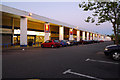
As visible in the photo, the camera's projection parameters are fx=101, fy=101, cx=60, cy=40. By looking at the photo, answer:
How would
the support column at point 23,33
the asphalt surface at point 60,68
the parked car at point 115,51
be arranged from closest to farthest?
the asphalt surface at point 60,68
the parked car at point 115,51
the support column at point 23,33

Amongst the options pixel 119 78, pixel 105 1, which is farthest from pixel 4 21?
pixel 119 78

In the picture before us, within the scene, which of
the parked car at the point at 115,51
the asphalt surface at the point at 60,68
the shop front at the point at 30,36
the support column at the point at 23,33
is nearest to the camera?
the asphalt surface at the point at 60,68

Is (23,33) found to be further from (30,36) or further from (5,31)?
(30,36)

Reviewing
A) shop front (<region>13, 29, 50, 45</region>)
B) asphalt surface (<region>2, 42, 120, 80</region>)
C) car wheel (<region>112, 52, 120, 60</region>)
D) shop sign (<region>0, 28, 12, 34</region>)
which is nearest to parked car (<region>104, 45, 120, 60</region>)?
car wheel (<region>112, 52, 120, 60</region>)

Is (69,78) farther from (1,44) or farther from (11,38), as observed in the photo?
(11,38)

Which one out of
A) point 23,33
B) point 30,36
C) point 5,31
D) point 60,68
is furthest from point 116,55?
point 30,36

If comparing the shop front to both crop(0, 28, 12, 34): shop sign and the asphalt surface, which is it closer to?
crop(0, 28, 12, 34): shop sign

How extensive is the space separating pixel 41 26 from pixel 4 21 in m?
13.0

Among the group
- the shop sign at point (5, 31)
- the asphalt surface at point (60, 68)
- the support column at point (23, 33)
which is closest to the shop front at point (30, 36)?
the shop sign at point (5, 31)

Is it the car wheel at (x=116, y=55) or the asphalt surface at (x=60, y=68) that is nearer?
the asphalt surface at (x=60, y=68)

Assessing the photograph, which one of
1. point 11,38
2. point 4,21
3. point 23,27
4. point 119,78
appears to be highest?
point 4,21

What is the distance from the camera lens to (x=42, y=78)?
4320mm

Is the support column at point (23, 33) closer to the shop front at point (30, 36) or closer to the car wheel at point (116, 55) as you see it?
the shop front at point (30, 36)

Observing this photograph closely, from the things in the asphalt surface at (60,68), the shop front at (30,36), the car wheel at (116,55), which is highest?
the shop front at (30,36)
